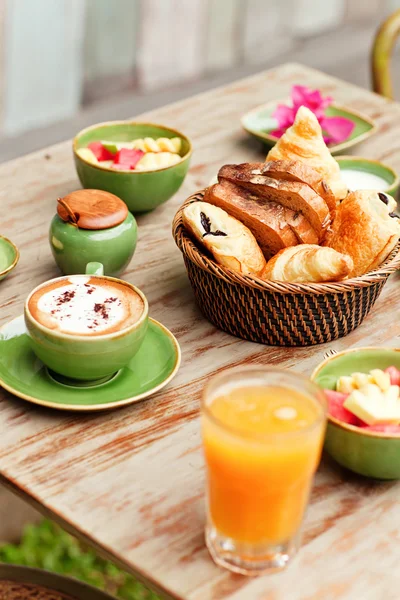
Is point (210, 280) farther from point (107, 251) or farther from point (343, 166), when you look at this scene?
point (343, 166)

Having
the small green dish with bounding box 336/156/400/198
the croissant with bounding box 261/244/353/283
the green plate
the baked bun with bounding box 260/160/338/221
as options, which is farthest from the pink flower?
the croissant with bounding box 261/244/353/283

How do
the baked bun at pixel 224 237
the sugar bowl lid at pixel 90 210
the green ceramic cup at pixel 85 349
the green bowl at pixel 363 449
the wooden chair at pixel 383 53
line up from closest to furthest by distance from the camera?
the green bowl at pixel 363 449 → the green ceramic cup at pixel 85 349 → the baked bun at pixel 224 237 → the sugar bowl lid at pixel 90 210 → the wooden chair at pixel 383 53

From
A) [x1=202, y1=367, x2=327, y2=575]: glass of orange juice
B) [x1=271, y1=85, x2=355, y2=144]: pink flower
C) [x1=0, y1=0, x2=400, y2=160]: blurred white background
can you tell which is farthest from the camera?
[x1=0, y1=0, x2=400, y2=160]: blurred white background

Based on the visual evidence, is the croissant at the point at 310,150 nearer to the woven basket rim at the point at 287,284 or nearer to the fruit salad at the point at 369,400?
the woven basket rim at the point at 287,284

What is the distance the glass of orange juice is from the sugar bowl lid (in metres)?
0.43

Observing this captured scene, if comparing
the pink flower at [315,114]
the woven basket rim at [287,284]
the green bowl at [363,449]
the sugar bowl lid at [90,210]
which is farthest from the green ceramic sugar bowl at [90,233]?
the pink flower at [315,114]

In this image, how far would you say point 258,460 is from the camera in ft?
2.42

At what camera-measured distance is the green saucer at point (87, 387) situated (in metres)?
0.97

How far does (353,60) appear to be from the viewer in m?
4.40

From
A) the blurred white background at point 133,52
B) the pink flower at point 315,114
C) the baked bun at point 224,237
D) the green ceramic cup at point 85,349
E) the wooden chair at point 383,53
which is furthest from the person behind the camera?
the blurred white background at point 133,52

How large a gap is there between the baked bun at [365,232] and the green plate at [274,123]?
0.49m

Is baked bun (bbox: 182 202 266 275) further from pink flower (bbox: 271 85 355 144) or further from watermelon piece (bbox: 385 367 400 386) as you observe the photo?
pink flower (bbox: 271 85 355 144)

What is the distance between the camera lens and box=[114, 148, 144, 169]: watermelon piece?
4.52 feet

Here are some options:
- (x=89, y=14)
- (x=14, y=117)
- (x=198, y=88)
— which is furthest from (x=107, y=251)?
(x=198, y=88)
